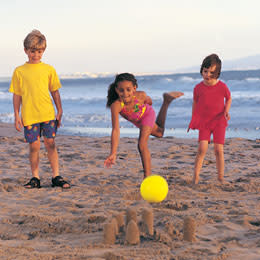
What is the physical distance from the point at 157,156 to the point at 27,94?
Answer: 292 centimetres

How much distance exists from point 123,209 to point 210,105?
5.76 feet

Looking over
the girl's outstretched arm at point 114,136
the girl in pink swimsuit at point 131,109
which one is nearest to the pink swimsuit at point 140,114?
→ the girl in pink swimsuit at point 131,109

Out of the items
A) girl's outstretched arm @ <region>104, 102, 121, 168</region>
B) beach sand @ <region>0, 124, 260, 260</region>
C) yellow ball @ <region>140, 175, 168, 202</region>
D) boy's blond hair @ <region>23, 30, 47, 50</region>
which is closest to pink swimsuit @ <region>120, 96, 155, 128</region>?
girl's outstretched arm @ <region>104, 102, 121, 168</region>

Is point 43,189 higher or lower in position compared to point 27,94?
lower

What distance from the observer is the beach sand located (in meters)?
2.57

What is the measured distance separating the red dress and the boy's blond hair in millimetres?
1800

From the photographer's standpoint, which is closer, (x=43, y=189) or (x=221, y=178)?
(x=43, y=189)

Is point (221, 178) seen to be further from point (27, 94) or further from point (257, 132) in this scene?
point (257, 132)

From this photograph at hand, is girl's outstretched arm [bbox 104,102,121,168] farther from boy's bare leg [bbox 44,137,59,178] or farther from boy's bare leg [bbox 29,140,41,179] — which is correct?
boy's bare leg [bbox 29,140,41,179]

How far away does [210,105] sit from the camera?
4.63 m

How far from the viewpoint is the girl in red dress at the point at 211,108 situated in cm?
459

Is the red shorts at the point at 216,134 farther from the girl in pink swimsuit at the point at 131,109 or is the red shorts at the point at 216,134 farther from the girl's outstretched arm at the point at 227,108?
the girl in pink swimsuit at the point at 131,109

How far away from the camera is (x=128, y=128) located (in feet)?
37.4

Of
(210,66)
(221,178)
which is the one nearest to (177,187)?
(221,178)
